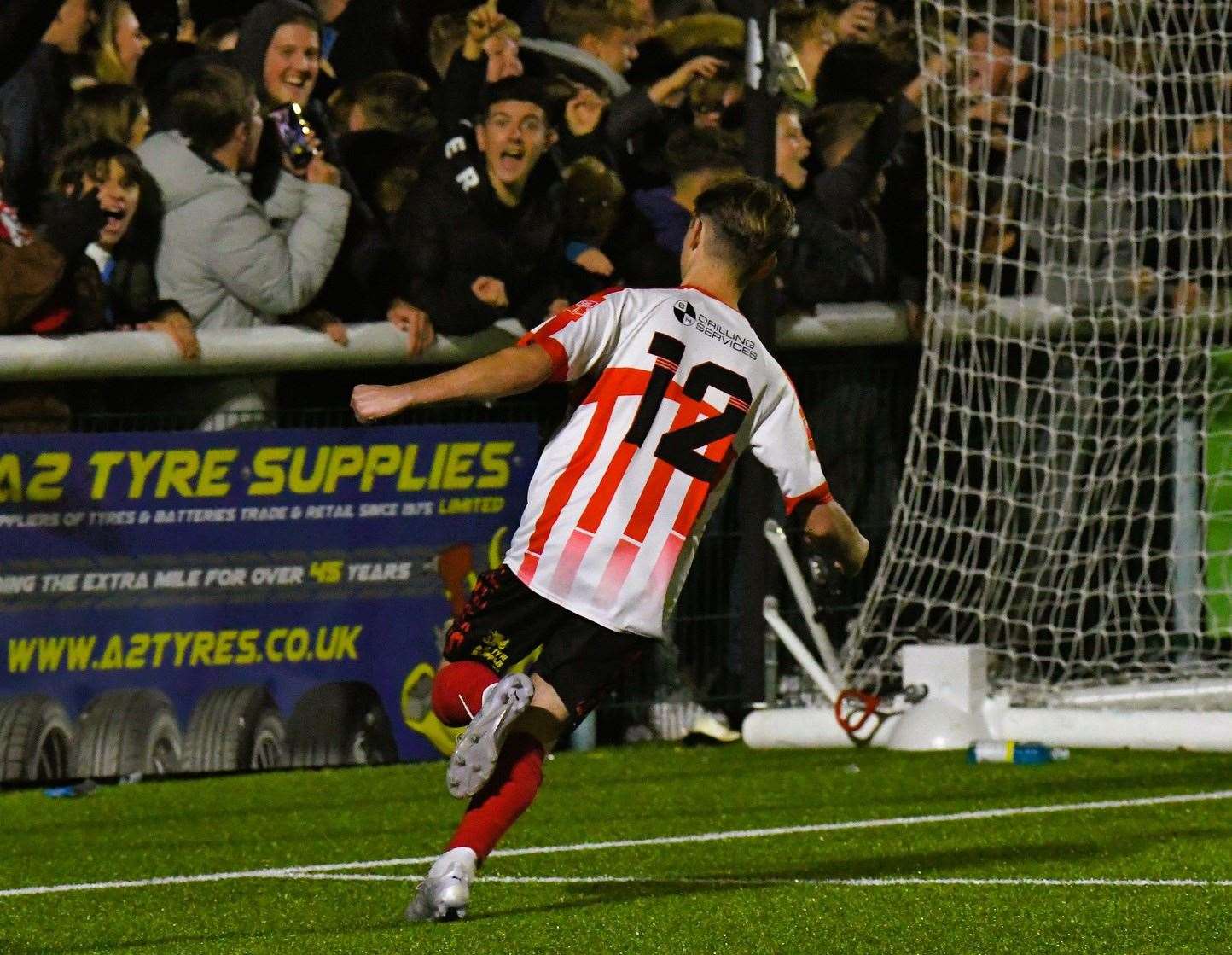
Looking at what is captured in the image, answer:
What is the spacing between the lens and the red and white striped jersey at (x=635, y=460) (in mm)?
5625

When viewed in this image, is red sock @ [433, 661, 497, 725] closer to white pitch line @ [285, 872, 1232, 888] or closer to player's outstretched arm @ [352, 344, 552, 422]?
player's outstretched arm @ [352, 344, 552, 422]

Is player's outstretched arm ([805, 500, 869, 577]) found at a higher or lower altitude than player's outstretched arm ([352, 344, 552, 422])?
lower

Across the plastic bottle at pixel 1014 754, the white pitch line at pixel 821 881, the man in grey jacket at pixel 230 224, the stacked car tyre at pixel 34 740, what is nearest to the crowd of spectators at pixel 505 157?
the man in grey jacket at pixel 230 224

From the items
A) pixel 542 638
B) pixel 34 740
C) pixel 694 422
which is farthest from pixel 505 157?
pixel 542 638

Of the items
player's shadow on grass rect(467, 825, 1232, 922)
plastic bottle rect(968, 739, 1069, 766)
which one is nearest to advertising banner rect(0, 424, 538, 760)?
plastic bottle rect(968, 739, 1069, 766)

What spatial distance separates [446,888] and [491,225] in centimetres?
481

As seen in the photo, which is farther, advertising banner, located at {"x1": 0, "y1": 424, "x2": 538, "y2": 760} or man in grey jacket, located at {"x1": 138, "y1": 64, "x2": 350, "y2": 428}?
man in grey jacket, located at {"x1": 138, "y1": 64, "x2": 350, "y2": 428}

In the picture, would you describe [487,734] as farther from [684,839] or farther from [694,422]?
[684,839]

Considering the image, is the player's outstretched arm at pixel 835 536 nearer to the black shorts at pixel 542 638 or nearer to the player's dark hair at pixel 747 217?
the black shorts at pixel 542 638

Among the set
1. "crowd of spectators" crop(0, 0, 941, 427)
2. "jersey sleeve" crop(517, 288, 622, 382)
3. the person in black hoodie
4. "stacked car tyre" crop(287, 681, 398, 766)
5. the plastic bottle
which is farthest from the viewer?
the person in black hoodie

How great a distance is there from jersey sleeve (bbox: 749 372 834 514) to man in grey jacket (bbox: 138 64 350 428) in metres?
3.83

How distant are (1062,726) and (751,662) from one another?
1.56 metres

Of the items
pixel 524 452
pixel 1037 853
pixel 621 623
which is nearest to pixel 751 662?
pixel 524 452

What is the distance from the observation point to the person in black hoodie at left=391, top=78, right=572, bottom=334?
31.7ft
